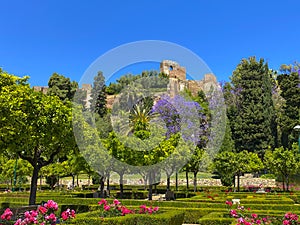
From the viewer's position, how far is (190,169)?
25.4 m

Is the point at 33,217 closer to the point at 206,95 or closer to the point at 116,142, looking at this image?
the point at 116,142

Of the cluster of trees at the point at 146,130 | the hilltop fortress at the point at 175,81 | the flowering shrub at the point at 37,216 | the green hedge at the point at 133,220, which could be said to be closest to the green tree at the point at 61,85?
the cluster of trees at the point at 146,130

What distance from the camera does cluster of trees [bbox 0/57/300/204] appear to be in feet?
41.8

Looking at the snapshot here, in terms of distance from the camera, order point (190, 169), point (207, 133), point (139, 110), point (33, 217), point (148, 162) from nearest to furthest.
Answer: point (33, 217) < point (148, 162) < point (190, 169) < point (139, 110) < point (207, 133)

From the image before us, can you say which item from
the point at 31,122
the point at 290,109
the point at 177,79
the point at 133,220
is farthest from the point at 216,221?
the point at 177,79

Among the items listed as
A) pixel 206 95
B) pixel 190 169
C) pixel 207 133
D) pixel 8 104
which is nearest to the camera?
pixel 8 104

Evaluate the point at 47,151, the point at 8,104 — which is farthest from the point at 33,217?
the point at 47,151

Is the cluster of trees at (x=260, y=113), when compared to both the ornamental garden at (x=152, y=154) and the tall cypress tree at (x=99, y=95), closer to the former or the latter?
the ornamental garden at (x=152, y=154)

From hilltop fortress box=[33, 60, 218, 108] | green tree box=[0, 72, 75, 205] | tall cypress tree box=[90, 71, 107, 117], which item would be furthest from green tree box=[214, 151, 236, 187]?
hilltop fortress box=[33, 60, 218, 108]

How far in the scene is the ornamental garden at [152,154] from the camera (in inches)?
432

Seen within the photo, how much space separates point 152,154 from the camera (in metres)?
18.5

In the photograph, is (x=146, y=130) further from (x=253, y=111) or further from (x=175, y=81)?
(x=175, y=81)

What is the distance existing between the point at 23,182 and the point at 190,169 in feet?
70.2

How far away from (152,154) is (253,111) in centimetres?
2431
